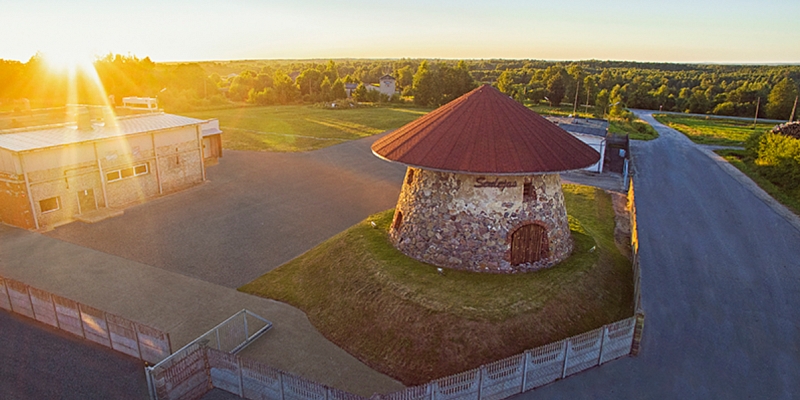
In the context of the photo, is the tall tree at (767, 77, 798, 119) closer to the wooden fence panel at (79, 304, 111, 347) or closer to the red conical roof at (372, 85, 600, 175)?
the red conical roof at (372, 85, 600, 175)

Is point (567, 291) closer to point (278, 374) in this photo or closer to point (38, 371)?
point (278, 374)

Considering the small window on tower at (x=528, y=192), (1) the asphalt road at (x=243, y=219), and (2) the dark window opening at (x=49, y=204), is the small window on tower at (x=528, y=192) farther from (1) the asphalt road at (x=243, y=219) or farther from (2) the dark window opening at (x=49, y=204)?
(2) the dark window opening at (x=49, y=204)

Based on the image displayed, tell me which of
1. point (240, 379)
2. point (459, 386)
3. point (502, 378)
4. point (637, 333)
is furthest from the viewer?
point (637, 333)

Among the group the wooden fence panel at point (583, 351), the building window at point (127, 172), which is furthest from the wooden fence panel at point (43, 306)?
the wooden fence panel at point (583, 351)

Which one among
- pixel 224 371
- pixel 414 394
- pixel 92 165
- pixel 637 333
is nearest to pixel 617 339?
pixel 637 333

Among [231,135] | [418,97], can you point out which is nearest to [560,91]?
[418,97]

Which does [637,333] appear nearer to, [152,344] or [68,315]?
[152,344]
